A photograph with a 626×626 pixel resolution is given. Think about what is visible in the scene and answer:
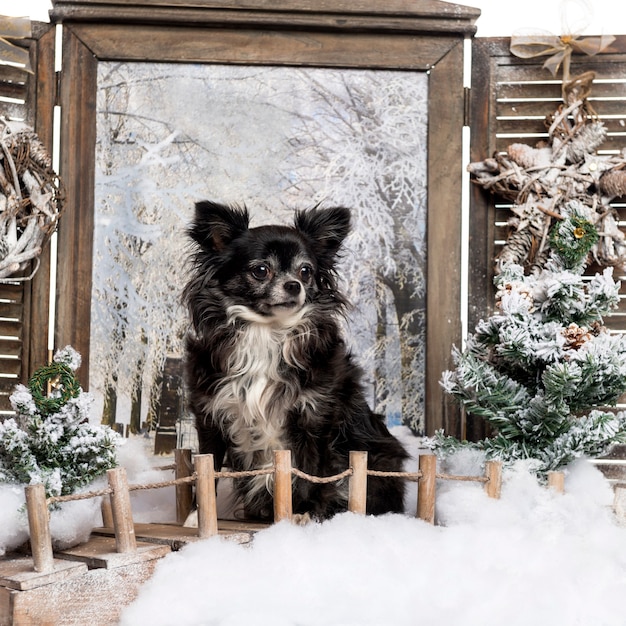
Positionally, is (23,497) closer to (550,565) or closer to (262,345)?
(262,345)

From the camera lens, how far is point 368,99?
339cm

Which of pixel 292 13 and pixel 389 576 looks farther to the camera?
pixel 292 13

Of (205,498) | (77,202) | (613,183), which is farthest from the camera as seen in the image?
(77,202)

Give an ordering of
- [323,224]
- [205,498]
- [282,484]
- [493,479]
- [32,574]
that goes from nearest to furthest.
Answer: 1. [32,574]
2. [205,498]
3. [282,484]
4. [493,479]
5. [323,224]

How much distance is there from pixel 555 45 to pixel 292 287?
4.94 ft

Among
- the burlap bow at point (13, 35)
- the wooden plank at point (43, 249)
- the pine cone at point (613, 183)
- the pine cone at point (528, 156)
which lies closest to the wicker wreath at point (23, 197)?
the wooden plank at point (43, 249)

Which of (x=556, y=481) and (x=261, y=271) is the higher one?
(x=261, y=271)

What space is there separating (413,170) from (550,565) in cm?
172

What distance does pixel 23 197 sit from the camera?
10.1 ft

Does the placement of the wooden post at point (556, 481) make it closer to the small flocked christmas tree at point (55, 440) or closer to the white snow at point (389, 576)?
the white snow at point (389, 576)

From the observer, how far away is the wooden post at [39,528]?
1915 mm

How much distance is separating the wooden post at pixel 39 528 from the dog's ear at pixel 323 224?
1273 millimetres

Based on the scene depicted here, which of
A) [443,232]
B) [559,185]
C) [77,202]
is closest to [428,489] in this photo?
[443,232]

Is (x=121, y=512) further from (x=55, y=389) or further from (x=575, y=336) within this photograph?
(x=575, y=336)
